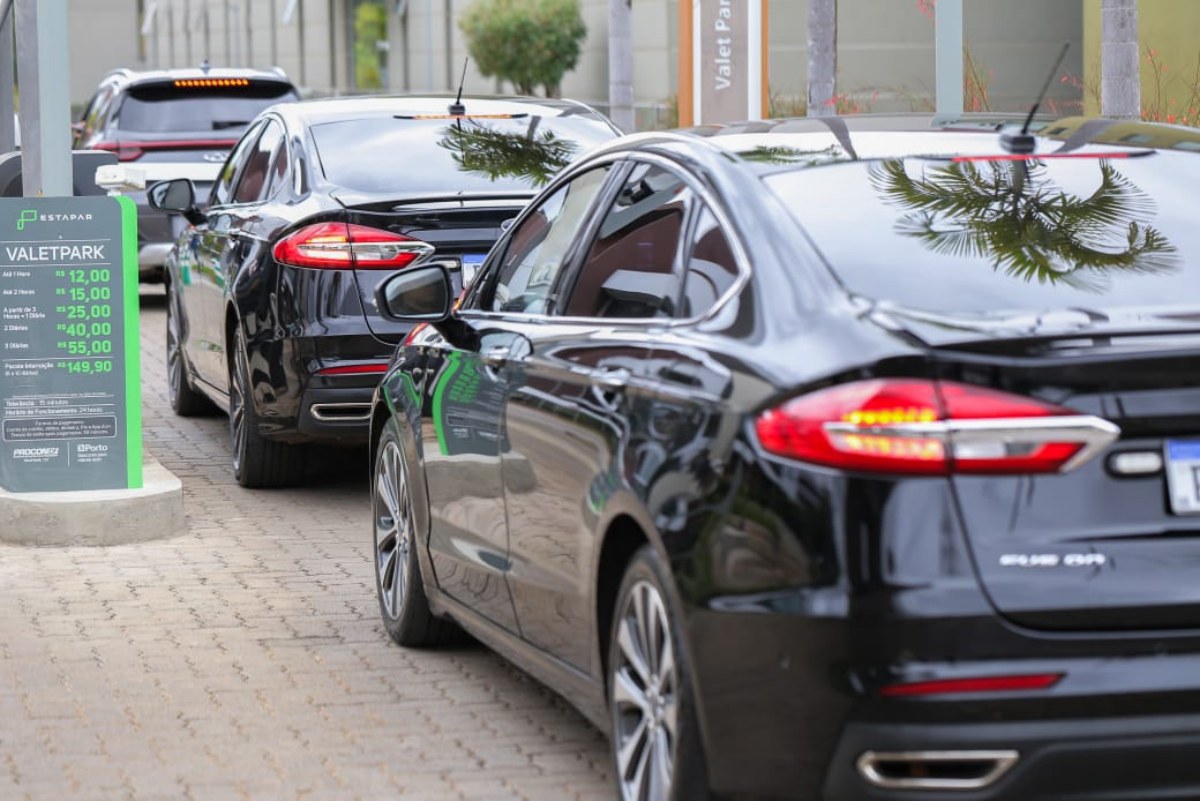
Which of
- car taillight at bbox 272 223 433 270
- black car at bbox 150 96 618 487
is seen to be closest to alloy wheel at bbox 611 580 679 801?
black car at bbox 150 96 618 487

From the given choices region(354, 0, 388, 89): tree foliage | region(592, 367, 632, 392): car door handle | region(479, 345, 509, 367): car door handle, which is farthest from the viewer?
region(354, 0, 388, 89): tree foliage

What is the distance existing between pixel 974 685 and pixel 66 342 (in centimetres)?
607

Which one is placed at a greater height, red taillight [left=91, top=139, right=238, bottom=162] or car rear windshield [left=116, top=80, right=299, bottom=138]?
car rear windshield [left=116, top=80, right=299, bottom=138]

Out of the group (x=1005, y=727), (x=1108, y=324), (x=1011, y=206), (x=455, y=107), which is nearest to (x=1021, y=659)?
(x=1005, y=727)

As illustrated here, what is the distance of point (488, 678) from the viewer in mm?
6633

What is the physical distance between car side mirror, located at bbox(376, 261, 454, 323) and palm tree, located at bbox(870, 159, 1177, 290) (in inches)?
70.5

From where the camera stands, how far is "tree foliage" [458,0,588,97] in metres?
37.3

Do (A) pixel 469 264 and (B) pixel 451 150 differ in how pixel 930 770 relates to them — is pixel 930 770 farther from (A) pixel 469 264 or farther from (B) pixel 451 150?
(B) pixel 451 150

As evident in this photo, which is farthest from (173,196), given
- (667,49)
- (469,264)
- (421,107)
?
(667,49)

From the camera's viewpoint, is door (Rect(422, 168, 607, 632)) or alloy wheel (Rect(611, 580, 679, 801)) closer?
alloy wheel (Rect(611, 580, 679, 801))

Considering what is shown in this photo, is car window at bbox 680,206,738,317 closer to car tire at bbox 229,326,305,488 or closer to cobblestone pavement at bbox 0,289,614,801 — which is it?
cobblestone pavement at bbox 0,289,614,801

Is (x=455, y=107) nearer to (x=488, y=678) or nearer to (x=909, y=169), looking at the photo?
(x=488, y=678)

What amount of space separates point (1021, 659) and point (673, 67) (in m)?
31.2

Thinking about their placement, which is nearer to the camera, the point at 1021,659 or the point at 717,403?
the point at 1021,659
